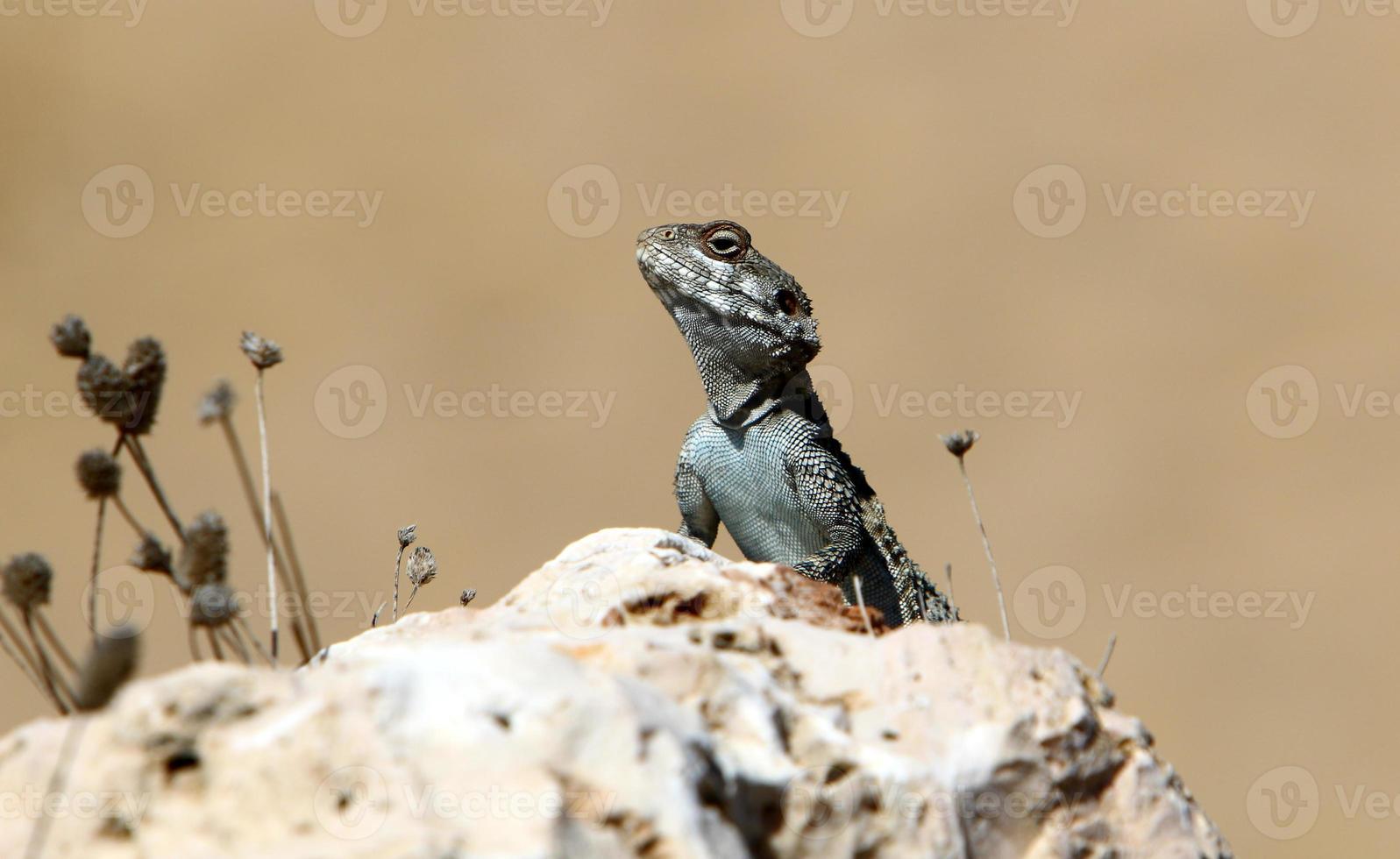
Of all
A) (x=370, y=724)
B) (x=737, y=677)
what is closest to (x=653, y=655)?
(x=737, y=677)

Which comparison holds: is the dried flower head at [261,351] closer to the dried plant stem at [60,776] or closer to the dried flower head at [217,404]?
the dried flower head at [217,404]

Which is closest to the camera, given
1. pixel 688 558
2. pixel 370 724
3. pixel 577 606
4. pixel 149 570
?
pixel 370 724

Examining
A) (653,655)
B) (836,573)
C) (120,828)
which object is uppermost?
(653,655)

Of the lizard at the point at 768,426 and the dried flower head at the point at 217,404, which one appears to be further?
the lizard at the point at 768,426

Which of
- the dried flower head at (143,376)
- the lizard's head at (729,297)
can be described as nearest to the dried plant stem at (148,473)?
the dried flower head at (143,376)

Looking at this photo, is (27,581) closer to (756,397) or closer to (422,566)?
(422,566)

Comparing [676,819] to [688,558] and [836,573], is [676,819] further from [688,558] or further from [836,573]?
[836,573]

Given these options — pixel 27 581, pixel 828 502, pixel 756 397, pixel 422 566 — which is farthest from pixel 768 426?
pixel 27 581
